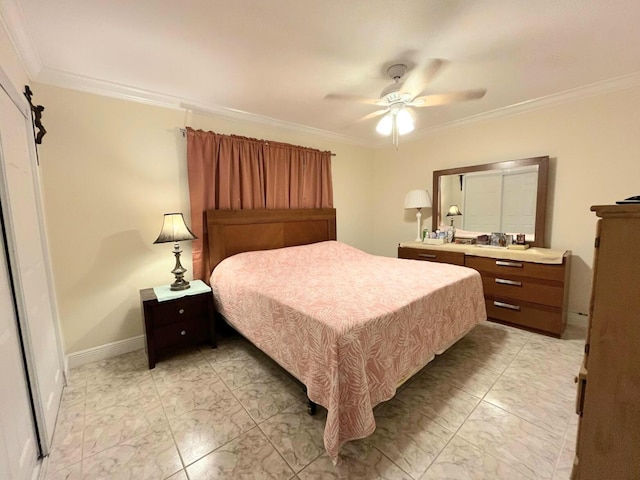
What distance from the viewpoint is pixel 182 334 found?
7.61 ft

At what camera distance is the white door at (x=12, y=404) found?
1.04 meters

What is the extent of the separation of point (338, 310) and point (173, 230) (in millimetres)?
1684

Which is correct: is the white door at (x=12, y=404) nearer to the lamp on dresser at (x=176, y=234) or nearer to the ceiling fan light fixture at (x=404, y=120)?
the lamp on dresser at (x=176, y=234)

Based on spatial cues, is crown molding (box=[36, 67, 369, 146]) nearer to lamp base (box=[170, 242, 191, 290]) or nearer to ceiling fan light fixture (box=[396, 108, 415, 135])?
lamp base (box=[170, 242, 191, 290])

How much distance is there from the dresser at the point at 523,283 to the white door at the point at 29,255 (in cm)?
353

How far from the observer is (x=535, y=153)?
9.42 feet

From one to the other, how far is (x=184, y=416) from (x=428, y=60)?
9.60 ft

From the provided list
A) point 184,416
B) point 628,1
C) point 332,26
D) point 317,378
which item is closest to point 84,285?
point 184,416

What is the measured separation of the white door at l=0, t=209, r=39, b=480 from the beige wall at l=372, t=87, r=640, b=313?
13.6 feet

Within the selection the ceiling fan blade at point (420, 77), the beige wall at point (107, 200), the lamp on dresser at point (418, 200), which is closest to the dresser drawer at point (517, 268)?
the lamp on dresser at point (418, 200)

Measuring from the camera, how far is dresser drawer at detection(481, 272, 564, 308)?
2.51m

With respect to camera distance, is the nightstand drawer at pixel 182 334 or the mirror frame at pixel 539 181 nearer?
the nightstand drawer at pixel 182 334

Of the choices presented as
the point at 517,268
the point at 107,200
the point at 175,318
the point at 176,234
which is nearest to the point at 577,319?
the point at 517,268

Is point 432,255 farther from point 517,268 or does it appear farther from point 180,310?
point 180,310
